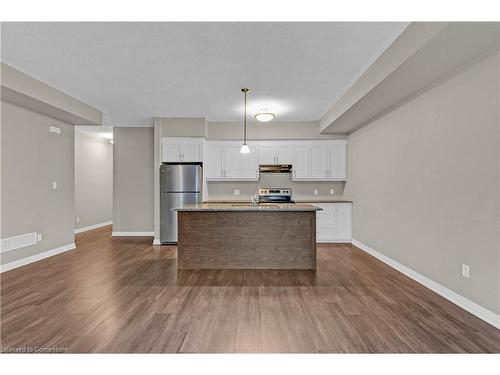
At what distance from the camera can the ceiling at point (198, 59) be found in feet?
9.02

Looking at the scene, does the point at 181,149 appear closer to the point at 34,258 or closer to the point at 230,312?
the point at 34,258

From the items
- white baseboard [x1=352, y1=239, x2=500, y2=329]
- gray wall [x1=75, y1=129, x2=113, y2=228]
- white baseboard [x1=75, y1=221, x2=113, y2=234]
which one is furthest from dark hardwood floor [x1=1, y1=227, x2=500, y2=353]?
gray wall [x1=75, y1=129, x2=113, y2=228]

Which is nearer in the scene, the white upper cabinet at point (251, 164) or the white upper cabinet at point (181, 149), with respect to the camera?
the white upper cabinet at point (181, 149)

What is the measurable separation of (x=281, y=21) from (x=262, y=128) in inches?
155

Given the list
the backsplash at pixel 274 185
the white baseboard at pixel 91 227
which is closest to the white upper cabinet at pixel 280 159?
the backsplash at pixel 274 185

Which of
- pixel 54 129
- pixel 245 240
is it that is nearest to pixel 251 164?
pixel 245 240

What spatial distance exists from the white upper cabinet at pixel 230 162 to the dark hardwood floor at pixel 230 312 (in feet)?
9.01

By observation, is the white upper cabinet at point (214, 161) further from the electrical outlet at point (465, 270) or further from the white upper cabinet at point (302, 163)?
the electrical outlet at point (465, 270)

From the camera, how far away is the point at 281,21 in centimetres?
261

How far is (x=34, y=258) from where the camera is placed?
4.67m

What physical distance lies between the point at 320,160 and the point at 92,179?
21.3ft
